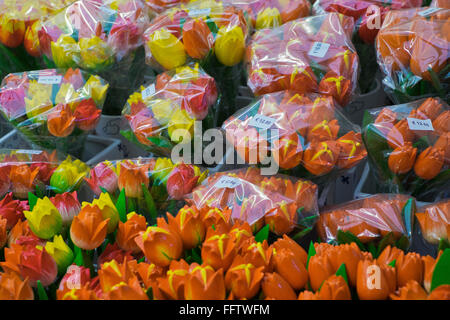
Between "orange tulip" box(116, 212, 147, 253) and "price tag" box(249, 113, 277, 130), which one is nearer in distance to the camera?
"orange tulip" box(116, 212, 147, 253)

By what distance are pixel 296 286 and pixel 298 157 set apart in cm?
42

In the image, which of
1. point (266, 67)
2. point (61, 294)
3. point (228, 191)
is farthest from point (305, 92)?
point (61, 294)

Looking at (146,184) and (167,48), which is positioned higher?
(167,48)

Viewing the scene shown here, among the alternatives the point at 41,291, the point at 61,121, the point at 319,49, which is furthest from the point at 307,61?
the point at 41,291

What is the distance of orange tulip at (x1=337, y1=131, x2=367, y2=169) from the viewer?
123 centimetres

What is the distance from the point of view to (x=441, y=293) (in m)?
0.75

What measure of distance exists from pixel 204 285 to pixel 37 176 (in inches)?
28.5

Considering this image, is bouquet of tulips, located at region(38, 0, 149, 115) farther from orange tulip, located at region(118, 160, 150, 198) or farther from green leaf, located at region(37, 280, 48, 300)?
green leaf, located at region(37, 280, 48, 300)

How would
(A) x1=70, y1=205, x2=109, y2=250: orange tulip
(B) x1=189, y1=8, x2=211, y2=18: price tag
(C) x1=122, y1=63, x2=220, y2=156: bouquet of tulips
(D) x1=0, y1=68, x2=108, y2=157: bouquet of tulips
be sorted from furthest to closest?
1. (B) x1=189, y1=8, x2=211, y2=18: price tag
2. (D) x1=0, y1=68, x2=108, y2=157: bouquet of tulips
3. (C) x1=122, y1=63, x2=220, y2=156: bouquet of tulips
4. (A) x1=70, y1=205, x2=109, y2=250: orange tulip

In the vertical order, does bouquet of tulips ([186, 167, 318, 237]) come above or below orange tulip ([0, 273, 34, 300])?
below

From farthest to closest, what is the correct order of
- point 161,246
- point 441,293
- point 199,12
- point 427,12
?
point 199,12 → point 427,12 → point 161,246 → point 441,293

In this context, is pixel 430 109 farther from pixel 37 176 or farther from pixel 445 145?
pixel 37 176

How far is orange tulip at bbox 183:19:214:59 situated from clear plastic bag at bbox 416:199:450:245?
2.62ft

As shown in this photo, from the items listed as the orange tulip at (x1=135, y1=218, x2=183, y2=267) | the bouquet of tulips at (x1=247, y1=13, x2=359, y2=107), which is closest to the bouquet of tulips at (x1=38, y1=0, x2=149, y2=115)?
the bouquet of tulips at (x1=247, y1=13, x2=359, y2=107)
